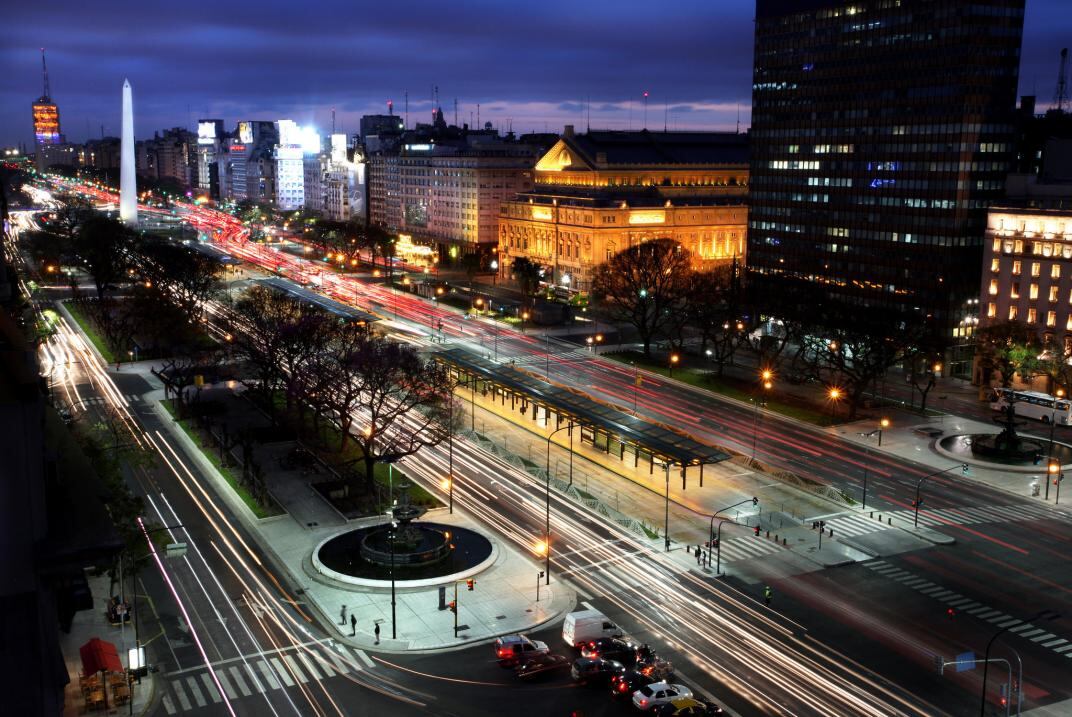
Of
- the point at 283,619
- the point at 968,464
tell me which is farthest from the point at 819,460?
the point at 283,619

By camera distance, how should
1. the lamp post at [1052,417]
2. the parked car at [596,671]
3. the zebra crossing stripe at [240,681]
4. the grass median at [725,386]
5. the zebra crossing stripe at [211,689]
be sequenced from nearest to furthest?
1. the zebra crossing stripe at [211,689]
2. the zebra crossing stripe at [240,681]
3. the parked car at [596,671]
4. the lamp post at [1052,417]
5. the grass median at [725,386]

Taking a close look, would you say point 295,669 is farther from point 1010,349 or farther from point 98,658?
point 1010,349

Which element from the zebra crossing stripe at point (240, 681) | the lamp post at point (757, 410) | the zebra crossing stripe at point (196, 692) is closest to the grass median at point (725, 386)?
the lamp post at point (757, 410)

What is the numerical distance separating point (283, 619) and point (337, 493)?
19115 millimetres

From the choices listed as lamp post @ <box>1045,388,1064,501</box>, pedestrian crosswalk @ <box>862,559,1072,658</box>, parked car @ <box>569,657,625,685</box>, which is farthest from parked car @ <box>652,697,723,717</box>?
lamp post @ <box>1045,388,1064,501</box>

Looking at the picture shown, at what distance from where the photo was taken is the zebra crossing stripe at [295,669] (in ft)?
141

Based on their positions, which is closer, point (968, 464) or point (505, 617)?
point (505, 617)

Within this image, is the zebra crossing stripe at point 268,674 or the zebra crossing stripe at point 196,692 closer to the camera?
the zebra crossing stripe at point 196,692

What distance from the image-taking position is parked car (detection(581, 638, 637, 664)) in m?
44.0

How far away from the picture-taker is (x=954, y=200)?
107188 millimetres

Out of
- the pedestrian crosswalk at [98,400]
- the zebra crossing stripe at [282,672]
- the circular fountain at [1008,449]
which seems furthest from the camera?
the pedestrian crosswalk at [98,400]

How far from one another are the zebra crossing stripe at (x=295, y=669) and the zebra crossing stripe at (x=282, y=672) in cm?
31

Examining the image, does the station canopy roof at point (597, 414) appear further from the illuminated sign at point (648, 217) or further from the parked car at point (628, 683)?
the illuminated sign at point (648, 217)

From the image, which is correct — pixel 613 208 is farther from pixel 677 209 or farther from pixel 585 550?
pixel 585 550
